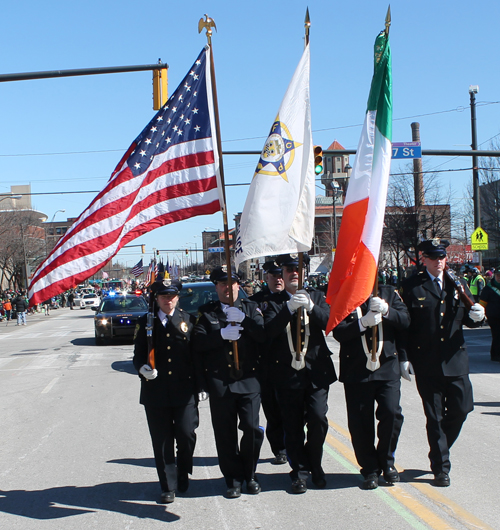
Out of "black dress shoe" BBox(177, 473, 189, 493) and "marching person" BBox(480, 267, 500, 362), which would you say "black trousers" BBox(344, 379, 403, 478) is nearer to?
"black dress shoe" BBox(177, 473, 189, 493)

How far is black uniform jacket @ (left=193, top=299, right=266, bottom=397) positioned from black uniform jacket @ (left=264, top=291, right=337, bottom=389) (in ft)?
0.47

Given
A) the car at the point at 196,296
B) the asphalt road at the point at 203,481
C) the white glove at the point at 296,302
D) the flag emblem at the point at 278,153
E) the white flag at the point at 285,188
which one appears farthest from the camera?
the car at the point at 196,296

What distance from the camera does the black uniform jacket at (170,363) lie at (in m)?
5.27

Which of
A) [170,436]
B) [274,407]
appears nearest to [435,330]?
[274,407]

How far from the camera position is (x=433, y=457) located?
5.32 meters

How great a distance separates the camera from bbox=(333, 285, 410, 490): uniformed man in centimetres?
528

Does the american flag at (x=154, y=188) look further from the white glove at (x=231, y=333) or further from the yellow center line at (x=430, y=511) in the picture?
the yellow center line at (x=430, y=511)

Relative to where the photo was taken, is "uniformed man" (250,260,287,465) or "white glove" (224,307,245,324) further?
"uniformed man" (250,260,287,465)

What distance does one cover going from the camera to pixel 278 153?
18.3ft

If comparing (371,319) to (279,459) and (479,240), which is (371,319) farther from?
(479,240)

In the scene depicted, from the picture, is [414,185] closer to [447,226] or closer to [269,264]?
[447,226]

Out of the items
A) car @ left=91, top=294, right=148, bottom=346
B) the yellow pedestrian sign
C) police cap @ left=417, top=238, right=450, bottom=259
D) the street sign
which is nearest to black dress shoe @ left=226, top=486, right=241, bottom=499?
police cap @ left=417, top=238, right=450, bottom=259

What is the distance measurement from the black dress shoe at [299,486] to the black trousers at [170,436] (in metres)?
0.91

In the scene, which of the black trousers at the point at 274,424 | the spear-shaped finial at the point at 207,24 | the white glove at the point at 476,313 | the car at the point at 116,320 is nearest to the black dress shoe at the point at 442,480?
the white glove at the point at 476,313
